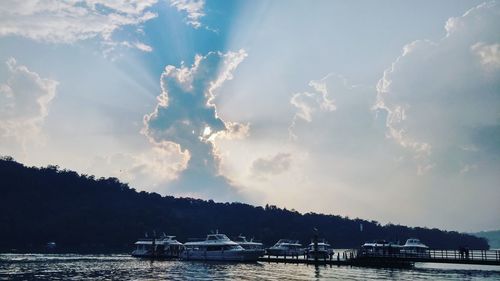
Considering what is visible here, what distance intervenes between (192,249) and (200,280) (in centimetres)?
4341

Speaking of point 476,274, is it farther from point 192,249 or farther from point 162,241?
point 162,241

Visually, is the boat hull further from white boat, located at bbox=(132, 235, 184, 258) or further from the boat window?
white boat, located at bbox=(132, 235, 184, 258)

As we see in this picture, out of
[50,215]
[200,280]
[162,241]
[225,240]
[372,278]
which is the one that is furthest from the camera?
[50,215]

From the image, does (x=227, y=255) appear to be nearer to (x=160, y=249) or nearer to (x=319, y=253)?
(x=319, y=253)

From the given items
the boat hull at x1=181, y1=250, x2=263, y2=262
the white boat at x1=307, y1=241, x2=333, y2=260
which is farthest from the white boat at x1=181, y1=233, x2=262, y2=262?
the white boat at x1=307, y1=241, x2=333, y2=260

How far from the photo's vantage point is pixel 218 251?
93.8m

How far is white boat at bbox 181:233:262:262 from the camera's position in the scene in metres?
90.1

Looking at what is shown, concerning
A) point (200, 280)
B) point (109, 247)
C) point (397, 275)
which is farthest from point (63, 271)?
point (109, 247)

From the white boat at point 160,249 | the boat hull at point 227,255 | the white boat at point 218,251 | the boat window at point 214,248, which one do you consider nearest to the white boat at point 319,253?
the boat hull at point 227,255

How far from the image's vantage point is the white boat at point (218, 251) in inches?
3548

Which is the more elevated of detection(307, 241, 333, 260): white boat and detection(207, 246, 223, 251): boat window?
detection(207, 246, 223, 251): boat window

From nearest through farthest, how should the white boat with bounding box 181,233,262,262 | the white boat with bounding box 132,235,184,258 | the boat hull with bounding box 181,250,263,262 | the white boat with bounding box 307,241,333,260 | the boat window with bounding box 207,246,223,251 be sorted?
the white boat with bounding box 307,241,333,260 < the boat hull with bounding box 181,250,263,262 < the white boat with bounding box 181,233,262,262 < the boat window with bounding box 207,246,223,251 < the white boat with bounding box 132,235,184,258

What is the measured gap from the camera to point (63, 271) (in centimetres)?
6725

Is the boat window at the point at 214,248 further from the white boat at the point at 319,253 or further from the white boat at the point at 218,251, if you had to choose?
the white boat at the point at 319,253
